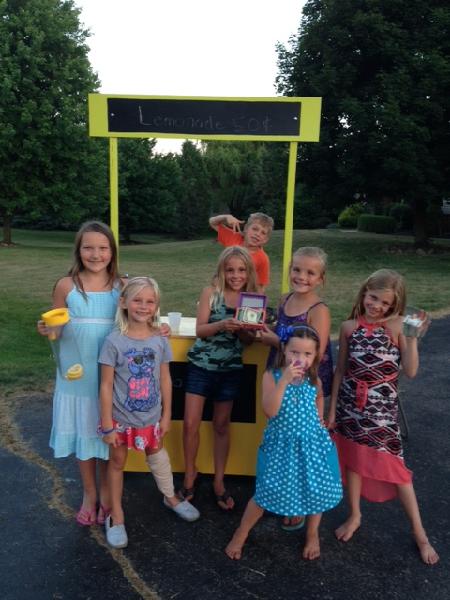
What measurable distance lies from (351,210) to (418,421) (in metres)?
31.7

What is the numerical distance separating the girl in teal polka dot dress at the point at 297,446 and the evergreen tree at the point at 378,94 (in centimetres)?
1385

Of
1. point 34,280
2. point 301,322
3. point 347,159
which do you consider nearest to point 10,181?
point 34,280

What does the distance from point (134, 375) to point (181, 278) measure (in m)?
11.8

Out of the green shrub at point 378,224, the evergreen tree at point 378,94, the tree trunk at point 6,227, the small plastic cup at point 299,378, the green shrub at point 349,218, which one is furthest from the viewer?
the green shrub at point 349,218

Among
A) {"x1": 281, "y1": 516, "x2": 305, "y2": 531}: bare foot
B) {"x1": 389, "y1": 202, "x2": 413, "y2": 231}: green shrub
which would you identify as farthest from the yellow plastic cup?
{"x1": 389, "y1": 202, "x2": 413, "y2": 231}: green shrub

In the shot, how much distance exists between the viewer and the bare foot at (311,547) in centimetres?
280

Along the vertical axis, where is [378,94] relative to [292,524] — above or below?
above

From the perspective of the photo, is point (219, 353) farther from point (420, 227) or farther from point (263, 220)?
point (420, 227)

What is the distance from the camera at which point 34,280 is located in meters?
13.7

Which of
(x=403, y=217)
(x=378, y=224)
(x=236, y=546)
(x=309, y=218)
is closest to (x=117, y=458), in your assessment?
(x=236, y=546)

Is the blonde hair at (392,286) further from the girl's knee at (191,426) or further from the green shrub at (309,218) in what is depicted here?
the green shrub at (309,218)

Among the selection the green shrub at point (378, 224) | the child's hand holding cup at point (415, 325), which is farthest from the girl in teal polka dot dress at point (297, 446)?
the green shrub at point (378, 224)

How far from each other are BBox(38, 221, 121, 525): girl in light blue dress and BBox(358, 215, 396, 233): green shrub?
27.5m

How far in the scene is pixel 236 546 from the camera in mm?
2797
